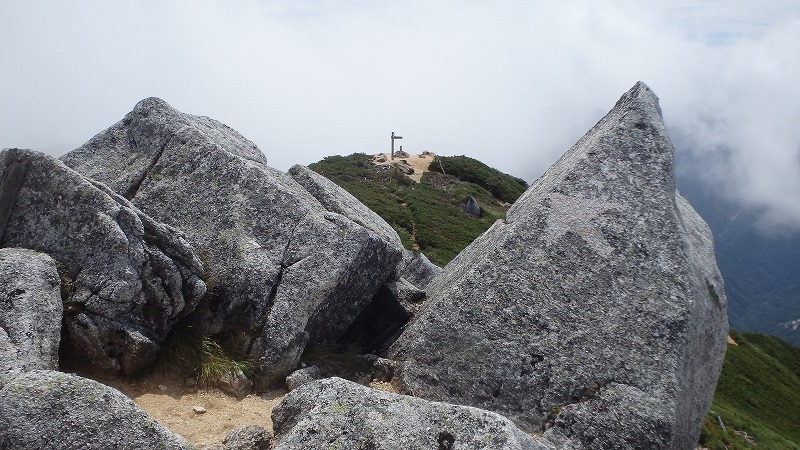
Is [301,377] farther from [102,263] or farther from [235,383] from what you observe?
[102,263]

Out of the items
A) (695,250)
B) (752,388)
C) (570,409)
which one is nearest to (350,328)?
(570,409)

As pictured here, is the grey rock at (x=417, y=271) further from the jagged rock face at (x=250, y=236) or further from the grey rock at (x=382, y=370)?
the grey rock at (x=382, y=370)

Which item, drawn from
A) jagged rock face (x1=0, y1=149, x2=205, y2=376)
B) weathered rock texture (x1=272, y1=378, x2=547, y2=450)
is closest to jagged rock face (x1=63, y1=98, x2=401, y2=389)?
jagged rock face (x1=0, y1=149, x2=205, y2=376)

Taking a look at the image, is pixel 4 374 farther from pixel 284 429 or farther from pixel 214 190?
pixel 214 190

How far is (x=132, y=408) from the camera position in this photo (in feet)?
21.8

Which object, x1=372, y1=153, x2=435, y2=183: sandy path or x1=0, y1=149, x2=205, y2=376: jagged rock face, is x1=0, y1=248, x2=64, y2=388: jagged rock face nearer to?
x1=0, y1=149, x2=205, y2=376: jagged rock face

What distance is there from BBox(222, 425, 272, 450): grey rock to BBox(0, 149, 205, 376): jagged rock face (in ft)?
8.39

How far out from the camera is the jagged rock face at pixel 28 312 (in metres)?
7.37

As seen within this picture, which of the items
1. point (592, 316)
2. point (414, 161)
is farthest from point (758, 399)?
point (414, 161)

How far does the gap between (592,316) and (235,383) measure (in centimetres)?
593

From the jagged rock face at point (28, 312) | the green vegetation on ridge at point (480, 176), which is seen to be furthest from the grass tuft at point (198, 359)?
the green vegetation on ridge at point (480, 176)

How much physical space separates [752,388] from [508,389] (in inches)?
1723

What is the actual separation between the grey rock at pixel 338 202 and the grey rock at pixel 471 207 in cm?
5010

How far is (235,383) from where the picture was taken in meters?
9.55
